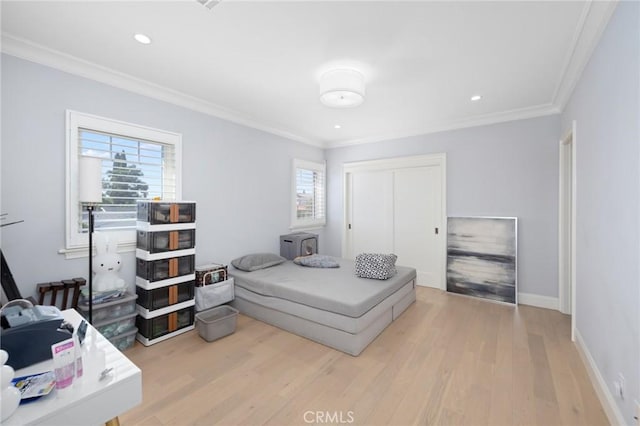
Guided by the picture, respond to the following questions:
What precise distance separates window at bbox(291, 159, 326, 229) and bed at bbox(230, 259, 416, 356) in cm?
137

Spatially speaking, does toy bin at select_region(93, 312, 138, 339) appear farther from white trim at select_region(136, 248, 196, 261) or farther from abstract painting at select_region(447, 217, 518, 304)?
abstract painting at select_region(447, 217, 518, 304)

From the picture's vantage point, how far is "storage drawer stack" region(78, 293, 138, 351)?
2330 mm

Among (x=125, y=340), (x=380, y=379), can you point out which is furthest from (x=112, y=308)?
(x=380, y=379)

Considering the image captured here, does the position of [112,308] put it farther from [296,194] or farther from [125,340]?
[296,194]

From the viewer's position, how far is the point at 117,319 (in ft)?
7.98

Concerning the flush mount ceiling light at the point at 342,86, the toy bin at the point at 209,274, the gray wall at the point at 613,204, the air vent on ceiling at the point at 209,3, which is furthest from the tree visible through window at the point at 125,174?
the gray wall at the point at 613,204

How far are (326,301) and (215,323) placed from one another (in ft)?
3.63

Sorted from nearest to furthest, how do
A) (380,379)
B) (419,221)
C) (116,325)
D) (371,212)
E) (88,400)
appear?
(88,400), (380,379), (116,325), (419,221), (371,212)

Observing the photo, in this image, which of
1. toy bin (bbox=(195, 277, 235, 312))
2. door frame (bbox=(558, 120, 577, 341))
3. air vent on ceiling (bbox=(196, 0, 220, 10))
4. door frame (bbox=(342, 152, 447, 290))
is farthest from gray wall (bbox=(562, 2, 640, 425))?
toy bin (bbox=(195, 277, 235, 312))

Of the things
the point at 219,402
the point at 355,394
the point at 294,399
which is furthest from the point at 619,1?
the point at 219,402

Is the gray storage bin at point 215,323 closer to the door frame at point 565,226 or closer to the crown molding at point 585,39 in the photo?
the crown molding at point 585,39

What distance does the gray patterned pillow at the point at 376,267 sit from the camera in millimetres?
3154

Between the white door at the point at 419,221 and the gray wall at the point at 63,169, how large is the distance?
2.16m

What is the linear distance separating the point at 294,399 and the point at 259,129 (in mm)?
3410
